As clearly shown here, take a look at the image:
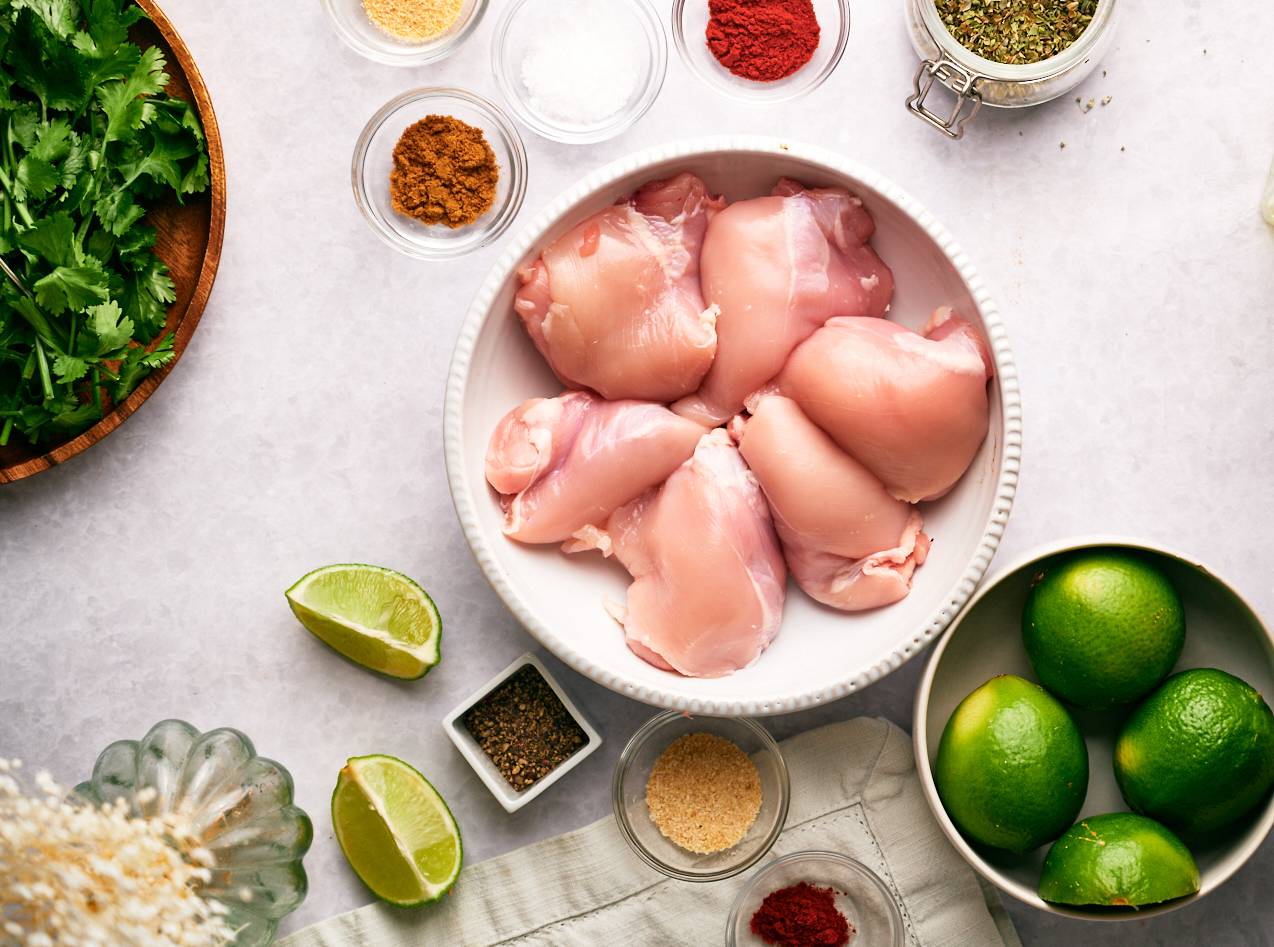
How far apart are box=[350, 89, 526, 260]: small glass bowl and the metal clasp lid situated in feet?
2.10

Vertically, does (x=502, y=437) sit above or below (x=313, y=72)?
below

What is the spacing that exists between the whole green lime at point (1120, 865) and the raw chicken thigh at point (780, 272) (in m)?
0.81

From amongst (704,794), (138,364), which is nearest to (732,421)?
(704,794)

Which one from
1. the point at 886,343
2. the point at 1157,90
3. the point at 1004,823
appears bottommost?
the point at 1004,823

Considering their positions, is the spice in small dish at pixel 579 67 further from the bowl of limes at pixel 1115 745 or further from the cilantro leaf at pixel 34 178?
the bowl of limes at pixel 1115 745

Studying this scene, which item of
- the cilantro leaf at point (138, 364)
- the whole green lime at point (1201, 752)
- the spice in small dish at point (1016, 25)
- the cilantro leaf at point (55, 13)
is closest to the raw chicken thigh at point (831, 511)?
the whole green lime at point (1201, 752)

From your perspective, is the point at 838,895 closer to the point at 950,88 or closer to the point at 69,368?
the point at 950,88

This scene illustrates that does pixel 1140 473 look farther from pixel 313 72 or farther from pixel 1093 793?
pixel 313 72

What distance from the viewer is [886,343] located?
1.56 m

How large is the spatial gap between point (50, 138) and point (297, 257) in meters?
0.38

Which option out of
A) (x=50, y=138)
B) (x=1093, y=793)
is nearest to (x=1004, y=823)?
(x=1093, y=793)

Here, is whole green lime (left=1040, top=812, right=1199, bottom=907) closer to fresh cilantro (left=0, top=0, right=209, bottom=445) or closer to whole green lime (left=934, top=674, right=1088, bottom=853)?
whole green lime (left=934, top=674, right=1088, bottom=853)

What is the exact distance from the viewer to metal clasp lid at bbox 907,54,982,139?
172 cm

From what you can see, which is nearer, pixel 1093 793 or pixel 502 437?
pixel 502 437
